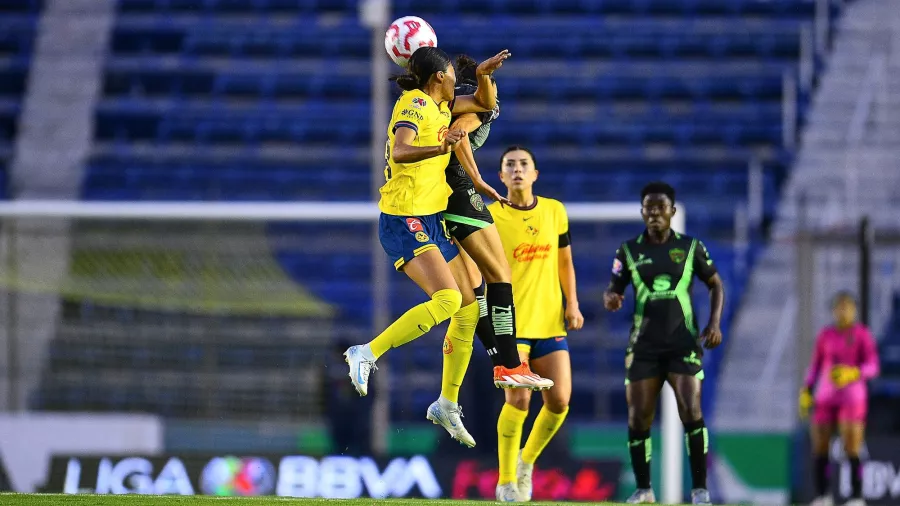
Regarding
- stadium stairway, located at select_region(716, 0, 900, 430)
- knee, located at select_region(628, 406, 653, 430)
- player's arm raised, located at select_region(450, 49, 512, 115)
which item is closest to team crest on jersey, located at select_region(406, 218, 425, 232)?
player's arm raised, located at select_region(450, 49, 512, 115)

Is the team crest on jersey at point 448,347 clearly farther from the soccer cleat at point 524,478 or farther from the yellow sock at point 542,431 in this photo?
the soccer cleat at point 524,478

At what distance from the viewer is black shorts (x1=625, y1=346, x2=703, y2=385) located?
689 centimetres

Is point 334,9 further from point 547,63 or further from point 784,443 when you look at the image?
point 784,443

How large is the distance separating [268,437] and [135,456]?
1788 mm

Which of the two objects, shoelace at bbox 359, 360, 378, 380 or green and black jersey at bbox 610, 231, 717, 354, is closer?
shoelace at bbox 359, 360, 378, 380

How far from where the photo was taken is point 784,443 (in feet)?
40.3

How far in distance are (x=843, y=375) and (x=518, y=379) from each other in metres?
4.85

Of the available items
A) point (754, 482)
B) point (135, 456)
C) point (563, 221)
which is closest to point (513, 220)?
point (563, 221)

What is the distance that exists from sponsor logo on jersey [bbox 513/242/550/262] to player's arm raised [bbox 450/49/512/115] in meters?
0.95

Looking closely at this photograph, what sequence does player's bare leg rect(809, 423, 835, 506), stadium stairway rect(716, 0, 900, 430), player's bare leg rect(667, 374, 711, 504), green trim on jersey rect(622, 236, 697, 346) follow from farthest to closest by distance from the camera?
stadium stairway rect(716, 0, 900, 430), player's bare leg rect(809, 423, 835, 506), green trim on jersey rect(622, 236, 697, 346), player's bare leg rect(667, 374, 711, 504)

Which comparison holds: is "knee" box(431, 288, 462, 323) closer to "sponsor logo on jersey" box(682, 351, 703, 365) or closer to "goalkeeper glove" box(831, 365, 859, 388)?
"sponsor logo on jersey" box(682, 351, 703, 365)

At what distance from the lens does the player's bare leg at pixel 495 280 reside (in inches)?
246

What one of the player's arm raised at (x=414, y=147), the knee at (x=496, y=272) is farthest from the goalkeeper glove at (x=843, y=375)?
the player's arm raised at (x=414, y=147)

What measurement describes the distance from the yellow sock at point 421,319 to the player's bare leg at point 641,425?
53.5 inches
